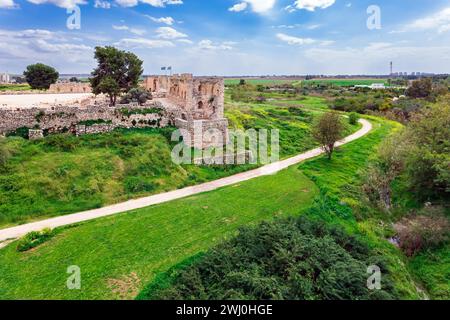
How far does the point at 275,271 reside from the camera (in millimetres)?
13930

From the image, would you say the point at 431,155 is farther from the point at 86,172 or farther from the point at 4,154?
the point at 4,154

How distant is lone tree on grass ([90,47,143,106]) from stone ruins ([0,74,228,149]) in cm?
180

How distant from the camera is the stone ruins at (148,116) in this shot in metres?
26.6

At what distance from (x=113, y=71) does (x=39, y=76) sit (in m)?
27.2

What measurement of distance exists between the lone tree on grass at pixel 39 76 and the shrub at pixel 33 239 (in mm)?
44692

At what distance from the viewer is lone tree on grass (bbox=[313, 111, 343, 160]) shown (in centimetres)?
3281

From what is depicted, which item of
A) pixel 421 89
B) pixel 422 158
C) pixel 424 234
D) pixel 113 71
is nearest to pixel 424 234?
pixel 424 234

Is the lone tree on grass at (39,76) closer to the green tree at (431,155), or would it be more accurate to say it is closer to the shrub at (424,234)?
the green tree at (431,155)

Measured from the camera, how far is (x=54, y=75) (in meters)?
55.7

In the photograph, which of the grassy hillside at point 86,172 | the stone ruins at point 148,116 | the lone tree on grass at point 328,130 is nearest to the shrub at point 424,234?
the lone tree on grass at point 328,130
